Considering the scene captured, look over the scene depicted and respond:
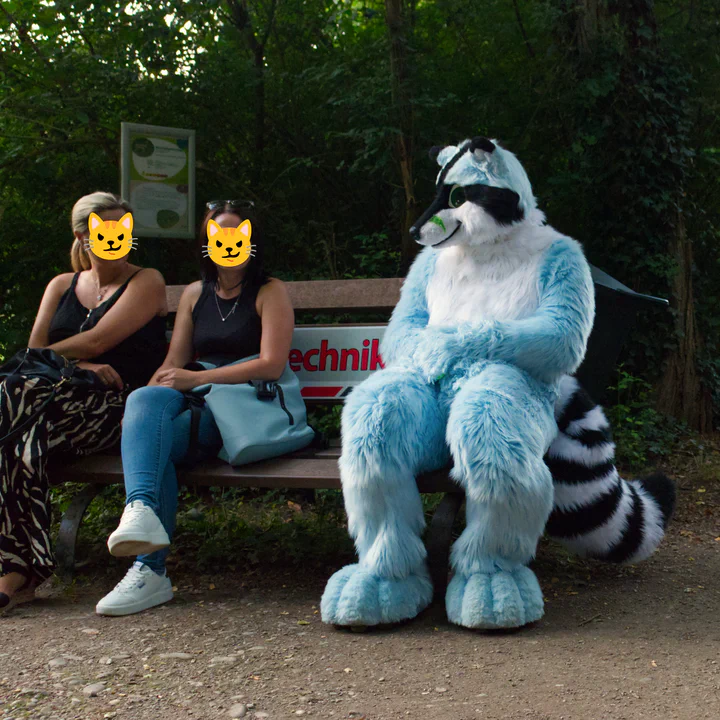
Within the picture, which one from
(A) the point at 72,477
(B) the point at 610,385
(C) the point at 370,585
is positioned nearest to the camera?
(C) the point at 370,585

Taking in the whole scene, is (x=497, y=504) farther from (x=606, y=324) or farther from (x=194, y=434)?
(x=606, y=324)

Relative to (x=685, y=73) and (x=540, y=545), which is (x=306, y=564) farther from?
(x=685, y=73)

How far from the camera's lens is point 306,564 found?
13.0 ft

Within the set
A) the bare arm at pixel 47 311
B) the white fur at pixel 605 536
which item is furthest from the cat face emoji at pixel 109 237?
the white fur at pixel 605 536

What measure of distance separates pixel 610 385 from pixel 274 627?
13.8 feet

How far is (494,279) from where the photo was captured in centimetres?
341

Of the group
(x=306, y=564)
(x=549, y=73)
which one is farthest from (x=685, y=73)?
(x=306, y=564)

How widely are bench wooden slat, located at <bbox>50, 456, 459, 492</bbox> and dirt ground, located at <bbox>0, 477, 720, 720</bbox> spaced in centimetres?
44

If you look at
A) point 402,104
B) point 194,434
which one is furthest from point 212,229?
point 402,104

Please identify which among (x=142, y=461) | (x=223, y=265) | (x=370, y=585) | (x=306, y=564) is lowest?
(x=306, y=564)

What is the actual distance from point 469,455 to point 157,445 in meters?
1.17

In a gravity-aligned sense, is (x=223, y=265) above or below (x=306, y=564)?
above

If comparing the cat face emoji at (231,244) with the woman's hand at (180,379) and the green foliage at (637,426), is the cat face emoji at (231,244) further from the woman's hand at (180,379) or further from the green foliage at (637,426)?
the green foliage at (637,426)

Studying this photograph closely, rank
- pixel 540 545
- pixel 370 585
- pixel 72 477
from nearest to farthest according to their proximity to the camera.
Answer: pixel 370 585 < pixel 72 477 < pixel 540 545
